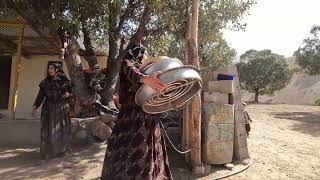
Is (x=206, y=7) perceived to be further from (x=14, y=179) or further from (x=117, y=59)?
(x=14, y=179)

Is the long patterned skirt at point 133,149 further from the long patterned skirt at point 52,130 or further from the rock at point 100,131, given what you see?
the rock at point 100,131

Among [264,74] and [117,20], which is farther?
[264,74]

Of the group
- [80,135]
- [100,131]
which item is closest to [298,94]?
[100,131]

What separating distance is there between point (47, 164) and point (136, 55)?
12.9 feet

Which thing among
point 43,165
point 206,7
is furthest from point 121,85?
point 206,7

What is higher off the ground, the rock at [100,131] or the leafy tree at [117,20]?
the leafy tree at [117,20]

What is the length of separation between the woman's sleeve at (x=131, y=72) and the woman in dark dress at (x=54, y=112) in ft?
12.5

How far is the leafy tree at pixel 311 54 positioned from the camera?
2264 cm

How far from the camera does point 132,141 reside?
142 inches

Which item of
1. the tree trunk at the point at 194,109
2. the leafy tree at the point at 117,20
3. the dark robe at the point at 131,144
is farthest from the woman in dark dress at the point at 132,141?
the leafy tree at the point at 117,20

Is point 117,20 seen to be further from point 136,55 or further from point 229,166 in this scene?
point 136,55

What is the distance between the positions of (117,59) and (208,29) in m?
3.06

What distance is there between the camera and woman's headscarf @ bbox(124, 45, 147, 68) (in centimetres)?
359

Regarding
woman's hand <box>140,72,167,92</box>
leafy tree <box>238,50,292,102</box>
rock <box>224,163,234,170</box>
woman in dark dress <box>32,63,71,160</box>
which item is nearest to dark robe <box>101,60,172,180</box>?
woman's hand <box>140,72,167,92</box>
